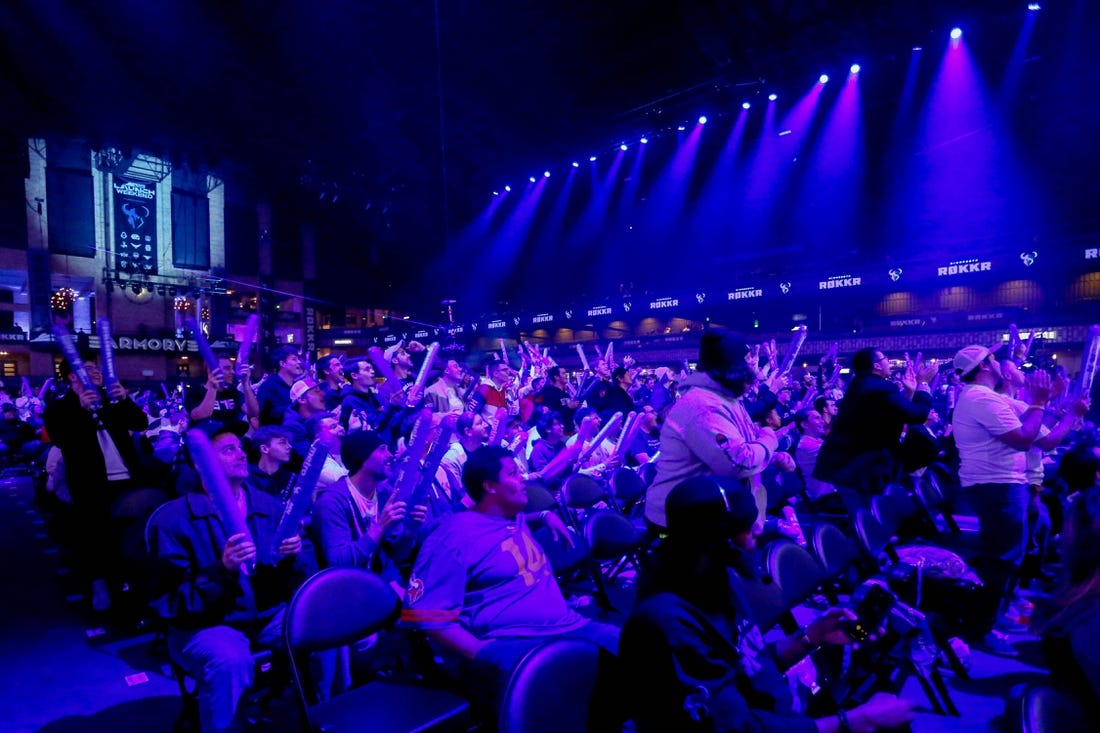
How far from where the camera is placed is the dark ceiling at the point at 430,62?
38.5 feet

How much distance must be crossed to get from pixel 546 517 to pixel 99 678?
2.75 m

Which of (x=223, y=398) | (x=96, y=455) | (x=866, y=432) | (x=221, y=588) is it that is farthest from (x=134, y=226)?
(x=866, y=432)

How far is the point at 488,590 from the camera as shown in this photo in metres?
2.47

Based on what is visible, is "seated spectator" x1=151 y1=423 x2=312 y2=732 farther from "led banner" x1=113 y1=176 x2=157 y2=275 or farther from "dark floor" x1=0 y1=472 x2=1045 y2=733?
"led banner" x1=113 y1=176 x2=157 y2=275

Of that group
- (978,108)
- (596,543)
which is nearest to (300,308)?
(978,108)

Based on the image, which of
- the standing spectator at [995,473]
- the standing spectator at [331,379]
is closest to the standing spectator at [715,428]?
the standing spectator at [995,473]

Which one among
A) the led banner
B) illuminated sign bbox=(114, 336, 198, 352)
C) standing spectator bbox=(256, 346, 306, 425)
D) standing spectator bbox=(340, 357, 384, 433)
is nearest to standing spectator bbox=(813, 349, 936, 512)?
standing spectator bbox=(340, 357, 384, 433)

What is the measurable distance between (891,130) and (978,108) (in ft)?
7.30

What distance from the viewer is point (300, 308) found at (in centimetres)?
3472

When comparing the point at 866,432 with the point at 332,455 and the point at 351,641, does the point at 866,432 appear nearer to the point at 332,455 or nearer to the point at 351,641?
the point at 351,641

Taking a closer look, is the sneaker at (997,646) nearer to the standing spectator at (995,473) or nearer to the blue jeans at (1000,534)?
the standing spectator at (995,473)

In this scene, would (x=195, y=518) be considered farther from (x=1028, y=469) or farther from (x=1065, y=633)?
(x=1028, y=469)

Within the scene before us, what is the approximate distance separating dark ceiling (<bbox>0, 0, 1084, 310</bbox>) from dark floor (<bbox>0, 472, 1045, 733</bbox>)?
10117 millimetres

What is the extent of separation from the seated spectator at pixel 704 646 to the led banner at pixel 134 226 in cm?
3288
